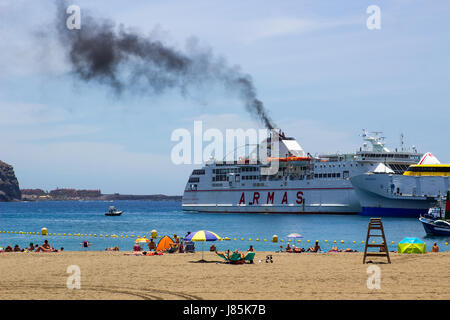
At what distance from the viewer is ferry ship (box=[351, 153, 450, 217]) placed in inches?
3187

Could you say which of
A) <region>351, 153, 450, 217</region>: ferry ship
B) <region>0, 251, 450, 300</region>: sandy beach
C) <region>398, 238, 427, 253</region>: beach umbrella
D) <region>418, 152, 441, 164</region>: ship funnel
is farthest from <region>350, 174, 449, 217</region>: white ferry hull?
<region>0, 251, 450, 300</region>: sandy beach

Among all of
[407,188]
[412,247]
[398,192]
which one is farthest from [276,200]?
[412,247]

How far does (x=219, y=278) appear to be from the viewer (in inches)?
858

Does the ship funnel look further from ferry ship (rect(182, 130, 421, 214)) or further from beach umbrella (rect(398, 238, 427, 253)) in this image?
beach umbrella (rect(398, 238, 427, 253))

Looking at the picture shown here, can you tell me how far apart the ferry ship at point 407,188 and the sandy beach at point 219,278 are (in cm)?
5241

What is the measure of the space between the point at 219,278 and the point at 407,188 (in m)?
64.1

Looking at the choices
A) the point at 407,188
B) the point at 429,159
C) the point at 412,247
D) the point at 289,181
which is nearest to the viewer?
the point at 412,247

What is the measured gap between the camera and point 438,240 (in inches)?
1917

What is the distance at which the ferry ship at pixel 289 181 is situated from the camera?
89125 millimetres

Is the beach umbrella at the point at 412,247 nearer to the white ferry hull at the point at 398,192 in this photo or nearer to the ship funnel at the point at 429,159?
the white ferry hull at the point at 398,192

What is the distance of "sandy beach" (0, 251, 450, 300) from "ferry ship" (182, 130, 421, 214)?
59.2 metres

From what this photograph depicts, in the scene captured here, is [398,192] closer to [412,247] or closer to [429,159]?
[429,159]
